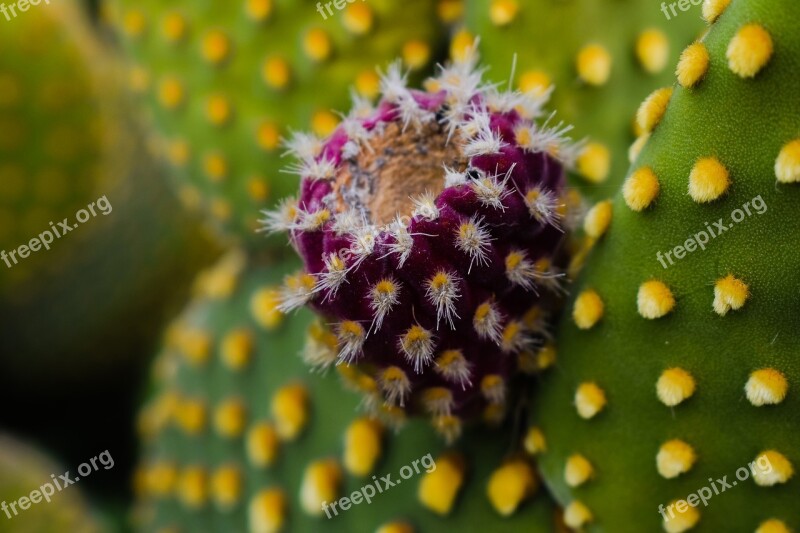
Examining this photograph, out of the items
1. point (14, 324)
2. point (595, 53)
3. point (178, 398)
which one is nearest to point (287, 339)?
point (178, 398)

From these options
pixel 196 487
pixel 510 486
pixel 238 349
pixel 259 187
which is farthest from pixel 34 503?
pixel 510 486

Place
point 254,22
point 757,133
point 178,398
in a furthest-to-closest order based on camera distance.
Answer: point 178,398
point 254,22
point 757,133

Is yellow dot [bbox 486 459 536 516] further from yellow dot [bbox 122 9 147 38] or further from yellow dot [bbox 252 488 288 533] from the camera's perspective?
yellow dot [bbox 122 9 147 38]

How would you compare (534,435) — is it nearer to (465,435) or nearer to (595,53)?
(465,435)

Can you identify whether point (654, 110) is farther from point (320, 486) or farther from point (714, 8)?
point (320, 486)
